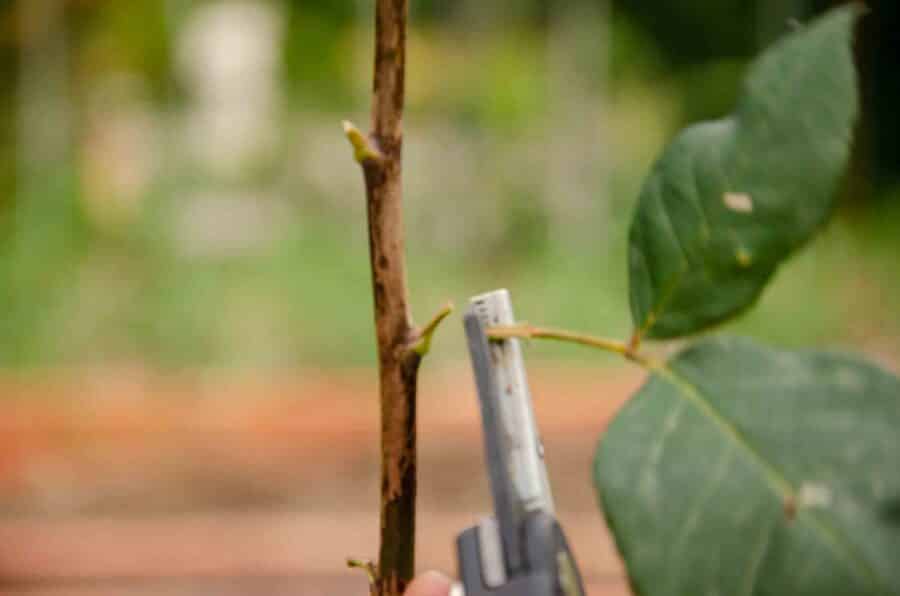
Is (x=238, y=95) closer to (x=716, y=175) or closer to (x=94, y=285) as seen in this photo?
(x=94, y=285)

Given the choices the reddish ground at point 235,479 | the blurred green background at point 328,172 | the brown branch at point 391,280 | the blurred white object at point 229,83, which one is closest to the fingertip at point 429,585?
the brown branch at point 391,280

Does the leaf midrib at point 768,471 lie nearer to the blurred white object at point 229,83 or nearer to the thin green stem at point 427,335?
the thin green stem at point 427,335

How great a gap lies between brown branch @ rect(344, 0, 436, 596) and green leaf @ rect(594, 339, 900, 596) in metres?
0.07

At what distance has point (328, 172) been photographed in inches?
132

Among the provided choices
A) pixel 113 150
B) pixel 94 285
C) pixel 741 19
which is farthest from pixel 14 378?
pixel 741 19

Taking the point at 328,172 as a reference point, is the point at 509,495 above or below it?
below

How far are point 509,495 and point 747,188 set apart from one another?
0.09 metres

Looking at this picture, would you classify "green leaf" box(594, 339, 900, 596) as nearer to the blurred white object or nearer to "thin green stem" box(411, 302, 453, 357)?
"thin green stem" box(411, 302, 453, 357)

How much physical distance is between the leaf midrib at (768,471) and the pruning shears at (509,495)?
0.04 meters

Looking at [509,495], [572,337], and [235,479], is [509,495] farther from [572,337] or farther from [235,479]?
[235,479]

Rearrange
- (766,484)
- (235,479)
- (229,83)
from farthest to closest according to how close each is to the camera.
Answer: (229,83) < (235,479) < (766,484)

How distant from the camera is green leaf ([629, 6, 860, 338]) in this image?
0.21 metres

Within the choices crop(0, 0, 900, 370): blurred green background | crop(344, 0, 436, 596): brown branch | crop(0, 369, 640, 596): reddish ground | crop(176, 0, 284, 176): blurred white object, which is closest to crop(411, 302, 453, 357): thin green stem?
crop(344, 0, 436, 596): brown branch

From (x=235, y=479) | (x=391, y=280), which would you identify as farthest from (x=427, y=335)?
(x=235, y=479)
